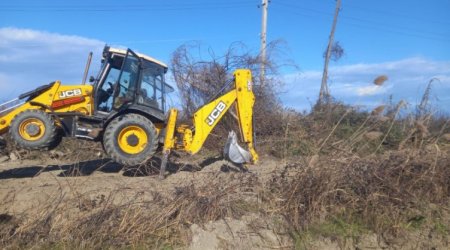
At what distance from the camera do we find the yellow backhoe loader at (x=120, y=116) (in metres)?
8.42

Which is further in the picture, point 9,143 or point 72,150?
point 72,150

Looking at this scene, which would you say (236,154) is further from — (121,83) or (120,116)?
(121,83)

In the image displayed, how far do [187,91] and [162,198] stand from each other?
913 cm

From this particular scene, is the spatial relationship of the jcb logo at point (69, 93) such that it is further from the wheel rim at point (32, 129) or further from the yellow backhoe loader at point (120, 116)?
the wheel rim at point (32, 129)

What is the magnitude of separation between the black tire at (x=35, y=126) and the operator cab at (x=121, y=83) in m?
1.03

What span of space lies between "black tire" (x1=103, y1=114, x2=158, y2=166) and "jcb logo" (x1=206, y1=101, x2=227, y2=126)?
110cm

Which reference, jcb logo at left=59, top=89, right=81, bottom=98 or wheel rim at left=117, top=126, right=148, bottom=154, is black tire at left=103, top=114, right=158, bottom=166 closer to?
wheel rim at left=117, top=126, right=148, bottom=154

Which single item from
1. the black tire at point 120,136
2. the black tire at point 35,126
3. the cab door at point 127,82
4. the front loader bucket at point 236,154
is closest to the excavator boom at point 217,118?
the front loader bucket at point 236,154

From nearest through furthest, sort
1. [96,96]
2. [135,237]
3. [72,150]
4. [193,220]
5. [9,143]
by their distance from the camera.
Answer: [135,237]
[193,220]
[96,96]
[9,143]
[72,150]

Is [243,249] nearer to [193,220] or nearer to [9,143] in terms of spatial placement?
[193,220]

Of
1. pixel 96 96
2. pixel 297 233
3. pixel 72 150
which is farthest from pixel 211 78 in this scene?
pixel 297 233

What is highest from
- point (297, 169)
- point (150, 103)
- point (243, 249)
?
point (150, 103)

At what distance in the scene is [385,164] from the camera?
644 centimetres

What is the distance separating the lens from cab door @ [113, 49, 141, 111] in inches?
353
